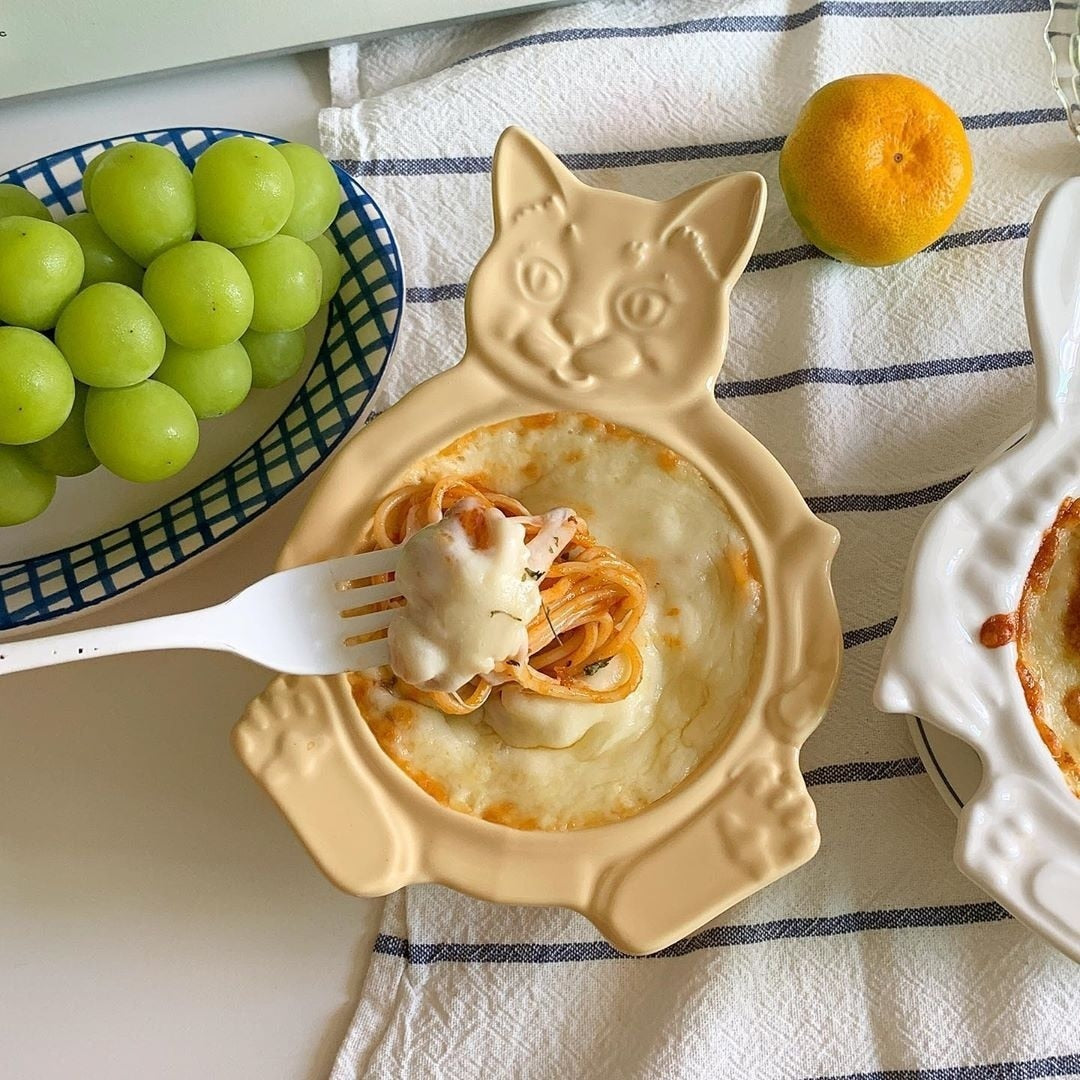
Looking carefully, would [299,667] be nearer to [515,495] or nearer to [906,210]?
[515,495]

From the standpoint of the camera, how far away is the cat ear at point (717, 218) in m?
0.82

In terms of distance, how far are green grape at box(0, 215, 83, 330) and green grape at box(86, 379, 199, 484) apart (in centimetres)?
7

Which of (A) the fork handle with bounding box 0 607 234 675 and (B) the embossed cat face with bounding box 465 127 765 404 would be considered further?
(B) the embossed cat face with bounding box 465 127 765 404

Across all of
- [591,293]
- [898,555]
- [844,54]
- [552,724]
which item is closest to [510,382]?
[591,293]

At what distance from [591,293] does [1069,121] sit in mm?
552

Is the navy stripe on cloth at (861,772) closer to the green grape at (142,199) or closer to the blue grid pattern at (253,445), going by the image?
the blue grid pattern at (253,445)

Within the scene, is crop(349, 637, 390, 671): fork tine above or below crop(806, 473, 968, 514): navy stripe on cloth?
above

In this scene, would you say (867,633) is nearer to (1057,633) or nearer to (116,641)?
(1057,633)

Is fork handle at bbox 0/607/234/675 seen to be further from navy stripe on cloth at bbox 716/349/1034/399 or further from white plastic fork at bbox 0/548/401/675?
navy stripe on cloth at bbox 716/349/1034/399

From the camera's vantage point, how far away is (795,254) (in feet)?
3.38

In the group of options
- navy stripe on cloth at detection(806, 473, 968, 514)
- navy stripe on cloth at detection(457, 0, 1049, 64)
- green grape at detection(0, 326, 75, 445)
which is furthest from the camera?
navy stripe on cloth at detection(457, 0, 1049, 64)

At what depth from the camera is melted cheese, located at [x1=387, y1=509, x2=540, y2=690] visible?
2.34ft

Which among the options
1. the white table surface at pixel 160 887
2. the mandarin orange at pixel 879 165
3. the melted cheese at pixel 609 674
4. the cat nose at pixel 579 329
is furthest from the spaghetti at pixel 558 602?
the mandarin orange at pixel 879 165

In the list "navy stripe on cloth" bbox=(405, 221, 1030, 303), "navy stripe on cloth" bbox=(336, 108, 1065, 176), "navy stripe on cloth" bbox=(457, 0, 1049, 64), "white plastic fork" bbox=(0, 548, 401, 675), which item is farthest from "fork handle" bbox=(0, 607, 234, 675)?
"navy stripe on cloth" bbox=(457, 0, 1049, 64)
